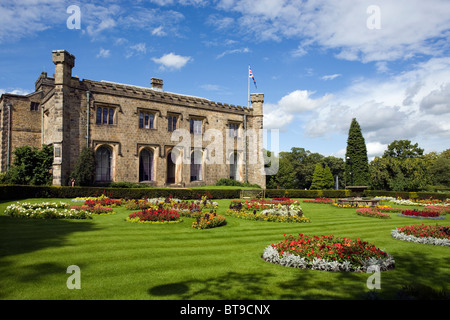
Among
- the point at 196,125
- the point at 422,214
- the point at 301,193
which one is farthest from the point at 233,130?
the point at 422,214

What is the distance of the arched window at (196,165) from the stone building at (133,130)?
4.5 inches

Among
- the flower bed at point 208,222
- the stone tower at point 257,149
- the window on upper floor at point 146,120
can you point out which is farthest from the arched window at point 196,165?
the flower bed at point 208,222

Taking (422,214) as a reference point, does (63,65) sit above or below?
above

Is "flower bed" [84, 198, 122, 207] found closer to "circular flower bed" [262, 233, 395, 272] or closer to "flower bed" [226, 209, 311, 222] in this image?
"flower bed" [226, 209, 311, 222]

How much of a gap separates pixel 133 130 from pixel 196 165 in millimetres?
8168

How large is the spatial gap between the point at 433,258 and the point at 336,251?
11.1ft

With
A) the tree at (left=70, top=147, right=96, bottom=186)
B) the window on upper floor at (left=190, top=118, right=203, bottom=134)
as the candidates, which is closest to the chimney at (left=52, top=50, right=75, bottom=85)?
the tree at (left=70, top=147, right=96, bottom=186)

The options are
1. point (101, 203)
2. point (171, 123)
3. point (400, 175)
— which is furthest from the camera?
point (400, 175)

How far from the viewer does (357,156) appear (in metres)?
46.0

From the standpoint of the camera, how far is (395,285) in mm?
6516

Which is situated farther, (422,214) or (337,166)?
(337,166)

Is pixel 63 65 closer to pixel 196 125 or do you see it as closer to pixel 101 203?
pixel 196 125
